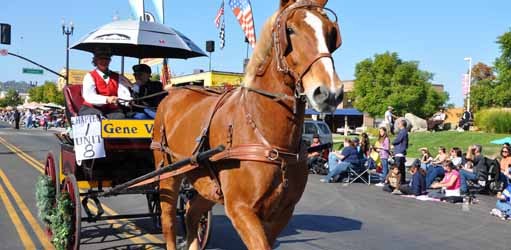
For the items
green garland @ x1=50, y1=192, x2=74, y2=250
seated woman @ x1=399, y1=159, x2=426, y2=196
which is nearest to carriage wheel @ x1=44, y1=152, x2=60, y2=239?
green garland @ x1=50, y1=192, x2=74, y2=250

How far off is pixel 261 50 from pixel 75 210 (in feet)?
11.2

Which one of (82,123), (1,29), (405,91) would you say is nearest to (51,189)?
(82,123)

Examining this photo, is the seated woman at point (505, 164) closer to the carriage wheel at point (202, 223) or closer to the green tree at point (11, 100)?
the carriage wheel at point (202, 223)

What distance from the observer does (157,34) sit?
666 cm

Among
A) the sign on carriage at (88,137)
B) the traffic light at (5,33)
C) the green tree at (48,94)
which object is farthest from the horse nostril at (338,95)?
the green tree at (48,94)

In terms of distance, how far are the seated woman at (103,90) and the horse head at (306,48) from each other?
317 cm

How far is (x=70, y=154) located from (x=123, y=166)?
68cm

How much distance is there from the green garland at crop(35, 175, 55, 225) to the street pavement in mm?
435

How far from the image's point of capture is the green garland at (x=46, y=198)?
669cm

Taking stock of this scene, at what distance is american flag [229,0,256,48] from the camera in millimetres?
22594

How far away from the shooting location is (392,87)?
54500mm

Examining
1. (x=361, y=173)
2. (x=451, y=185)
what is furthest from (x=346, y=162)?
(x=451, y=185)

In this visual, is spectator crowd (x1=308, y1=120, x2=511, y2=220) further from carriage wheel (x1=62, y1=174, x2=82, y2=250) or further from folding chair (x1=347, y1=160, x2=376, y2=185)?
carriage wheel (x1=62, y1=174, x2=82, y2=250)

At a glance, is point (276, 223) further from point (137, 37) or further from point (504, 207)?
point (504, 207)
